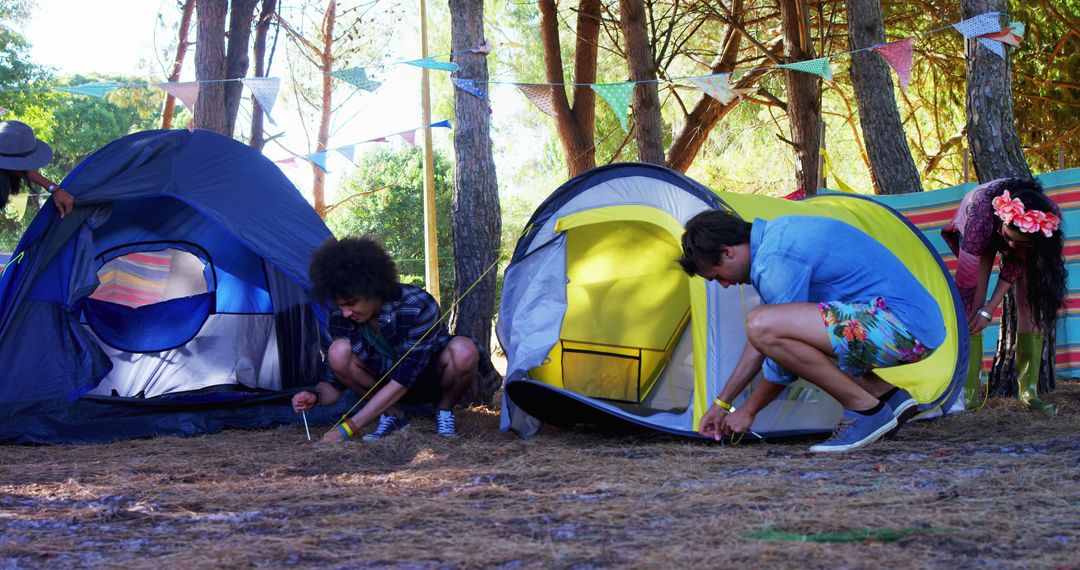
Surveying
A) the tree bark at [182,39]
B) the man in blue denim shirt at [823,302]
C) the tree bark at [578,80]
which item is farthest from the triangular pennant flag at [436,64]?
the tree bark at [182,39]

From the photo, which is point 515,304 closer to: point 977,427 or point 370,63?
point 977,427

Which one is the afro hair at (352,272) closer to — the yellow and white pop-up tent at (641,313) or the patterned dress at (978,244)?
the yellow and white pop-up tent at (641,313)

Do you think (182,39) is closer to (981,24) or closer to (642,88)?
(642,88)

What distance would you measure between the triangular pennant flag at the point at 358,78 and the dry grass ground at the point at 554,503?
263 cm

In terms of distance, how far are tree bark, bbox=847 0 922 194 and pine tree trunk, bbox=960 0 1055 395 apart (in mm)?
1055

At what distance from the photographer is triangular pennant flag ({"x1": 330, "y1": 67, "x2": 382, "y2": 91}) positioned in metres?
5.78

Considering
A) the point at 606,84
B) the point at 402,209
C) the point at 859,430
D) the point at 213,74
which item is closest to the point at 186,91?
the point at 213,74

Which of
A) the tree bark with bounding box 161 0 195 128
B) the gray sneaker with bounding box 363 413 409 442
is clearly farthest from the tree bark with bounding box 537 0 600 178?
the gray sneaker with bounding box 363 413 409 442

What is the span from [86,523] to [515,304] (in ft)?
6.87

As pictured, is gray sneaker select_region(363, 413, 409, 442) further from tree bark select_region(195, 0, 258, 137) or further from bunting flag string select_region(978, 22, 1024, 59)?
bunting flag string select_region(978, 22, 1024, 59)

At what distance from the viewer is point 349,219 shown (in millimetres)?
18078

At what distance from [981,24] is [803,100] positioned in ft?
9.99

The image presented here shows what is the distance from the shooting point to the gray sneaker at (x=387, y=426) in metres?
3.93

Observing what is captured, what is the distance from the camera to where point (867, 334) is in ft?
10.5
